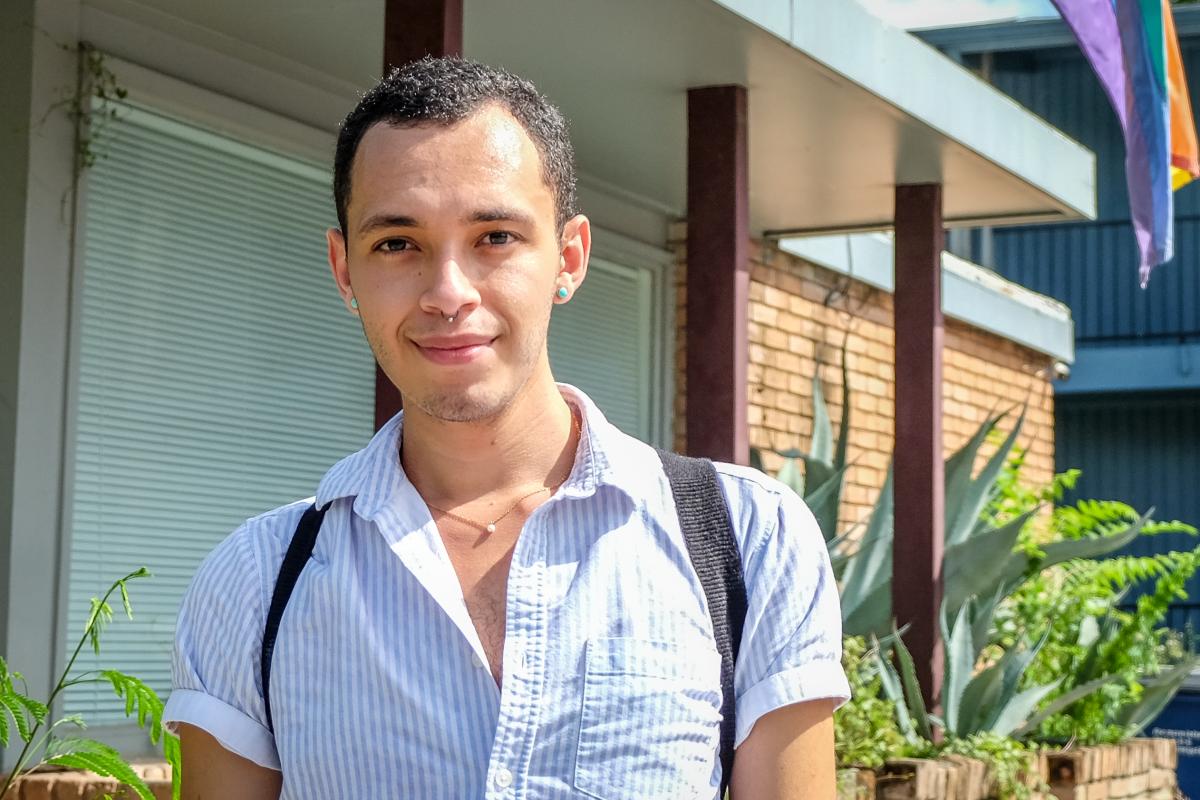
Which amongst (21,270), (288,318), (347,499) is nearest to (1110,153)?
(288,318)

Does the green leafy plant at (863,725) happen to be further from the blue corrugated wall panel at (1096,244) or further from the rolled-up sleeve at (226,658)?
the blue corrugated wall panel at (1096,244)

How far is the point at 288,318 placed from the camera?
6430mm

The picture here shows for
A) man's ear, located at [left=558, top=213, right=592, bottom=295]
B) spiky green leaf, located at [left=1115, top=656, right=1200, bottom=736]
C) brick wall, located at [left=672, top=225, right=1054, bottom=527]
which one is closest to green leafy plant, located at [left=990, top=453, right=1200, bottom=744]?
spiky green leaf, located at [left=1115, top=656, right=1200, bottom=736]

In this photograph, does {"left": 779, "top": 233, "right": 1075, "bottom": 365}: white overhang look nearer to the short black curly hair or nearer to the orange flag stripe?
the orange flag stripe

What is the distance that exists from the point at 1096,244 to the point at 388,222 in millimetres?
19872

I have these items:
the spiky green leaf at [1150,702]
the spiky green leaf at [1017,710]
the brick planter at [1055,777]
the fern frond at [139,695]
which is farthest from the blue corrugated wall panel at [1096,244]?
the fern frond at [139,695]

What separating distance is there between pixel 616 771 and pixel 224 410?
4.45 meters

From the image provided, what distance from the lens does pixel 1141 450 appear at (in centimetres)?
2091

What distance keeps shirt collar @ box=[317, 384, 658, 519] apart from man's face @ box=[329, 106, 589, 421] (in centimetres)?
11

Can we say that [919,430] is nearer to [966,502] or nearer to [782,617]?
[966,502]

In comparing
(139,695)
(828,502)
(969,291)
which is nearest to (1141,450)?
(969,291)

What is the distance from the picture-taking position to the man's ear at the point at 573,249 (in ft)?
7.30

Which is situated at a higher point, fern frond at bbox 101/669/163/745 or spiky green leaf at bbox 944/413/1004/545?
spiky green leaf at bbox 944/413/1004/545

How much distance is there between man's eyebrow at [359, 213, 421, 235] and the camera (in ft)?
6.75
